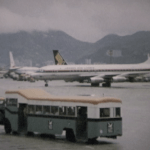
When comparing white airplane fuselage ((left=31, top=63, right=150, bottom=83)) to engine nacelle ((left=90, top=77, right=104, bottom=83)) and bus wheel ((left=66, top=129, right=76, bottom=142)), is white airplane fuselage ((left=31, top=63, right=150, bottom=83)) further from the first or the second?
bus wheel ((left=66, top=129, right=76, bottom=142))

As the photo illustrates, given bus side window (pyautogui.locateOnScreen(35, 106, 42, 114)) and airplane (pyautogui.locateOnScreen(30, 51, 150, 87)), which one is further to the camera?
airplane (pyautogui.locateOnScreen(30, 51, 150, 87))

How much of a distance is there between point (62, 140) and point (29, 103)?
2.22 metres

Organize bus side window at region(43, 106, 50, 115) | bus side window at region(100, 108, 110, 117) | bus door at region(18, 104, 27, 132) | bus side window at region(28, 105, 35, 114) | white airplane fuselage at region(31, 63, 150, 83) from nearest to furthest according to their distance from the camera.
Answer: bus side window at region(100, 108, 110, 117)
bus side window at region(43, 106, 50, 115)
bus side window at region(28, 105, 35, 114)
bus door at region(18, 104, 27, 132)
white airplane fuselage at region(31, 63, 150, 83)

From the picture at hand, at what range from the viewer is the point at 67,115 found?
Answer: 1505 cm

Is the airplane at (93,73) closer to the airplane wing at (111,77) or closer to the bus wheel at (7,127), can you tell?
the airplane wing at (111,77)

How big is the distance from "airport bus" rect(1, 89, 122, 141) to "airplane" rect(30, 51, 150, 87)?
50.1 m

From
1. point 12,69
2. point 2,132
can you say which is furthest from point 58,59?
point 2,132

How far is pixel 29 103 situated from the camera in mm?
16391

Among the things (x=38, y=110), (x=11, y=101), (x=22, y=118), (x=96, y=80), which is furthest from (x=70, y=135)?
(x=96, y=80)

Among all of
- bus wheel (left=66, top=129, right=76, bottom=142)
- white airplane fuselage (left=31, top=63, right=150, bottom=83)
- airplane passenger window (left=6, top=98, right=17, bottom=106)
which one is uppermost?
A: white airplane fuselage (left=31, top=63, right=150, bottom=83)

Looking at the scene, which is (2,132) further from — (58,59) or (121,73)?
(58,59)

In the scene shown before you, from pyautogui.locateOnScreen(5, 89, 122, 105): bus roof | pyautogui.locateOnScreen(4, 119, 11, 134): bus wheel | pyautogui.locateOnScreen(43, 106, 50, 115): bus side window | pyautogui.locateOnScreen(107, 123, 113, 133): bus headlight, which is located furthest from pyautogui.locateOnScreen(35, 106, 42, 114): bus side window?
pyautogui.locateOnScreen(107, 123, 113, 133): bus headlight

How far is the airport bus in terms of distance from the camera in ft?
47.2

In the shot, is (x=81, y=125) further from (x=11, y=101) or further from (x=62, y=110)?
(x=11, y=101)
